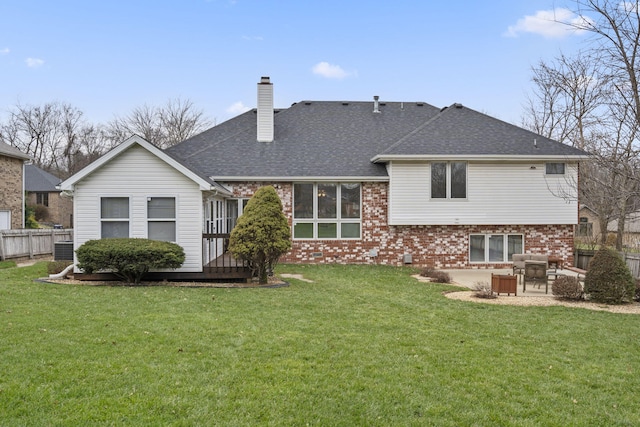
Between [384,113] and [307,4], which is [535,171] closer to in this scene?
[384,113]

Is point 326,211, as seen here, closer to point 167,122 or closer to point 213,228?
point 213,228

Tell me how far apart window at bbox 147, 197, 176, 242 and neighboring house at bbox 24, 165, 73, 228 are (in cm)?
3158

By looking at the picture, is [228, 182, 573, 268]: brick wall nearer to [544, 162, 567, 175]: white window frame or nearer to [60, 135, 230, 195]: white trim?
[544, 162, 567, 175]: white window frame

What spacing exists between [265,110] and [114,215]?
27.2ft

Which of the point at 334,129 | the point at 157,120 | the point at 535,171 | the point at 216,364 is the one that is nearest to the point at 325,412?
the point at 216,364

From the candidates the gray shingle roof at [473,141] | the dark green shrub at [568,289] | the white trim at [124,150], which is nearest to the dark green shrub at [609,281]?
the dark green shrub at [568,289]

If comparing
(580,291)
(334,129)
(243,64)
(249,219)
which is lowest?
(580,291)

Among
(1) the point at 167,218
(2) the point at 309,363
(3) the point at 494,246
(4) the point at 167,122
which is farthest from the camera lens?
(4) the point at 167,122

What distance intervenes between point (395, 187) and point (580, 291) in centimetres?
720

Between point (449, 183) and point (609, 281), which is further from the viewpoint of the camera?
point (449, 183)

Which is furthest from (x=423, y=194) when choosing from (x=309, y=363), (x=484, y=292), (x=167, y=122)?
(x=167, y=122)

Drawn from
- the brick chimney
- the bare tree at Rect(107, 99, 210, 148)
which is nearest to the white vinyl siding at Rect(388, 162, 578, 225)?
the brick chimney

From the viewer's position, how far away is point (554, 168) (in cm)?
1691

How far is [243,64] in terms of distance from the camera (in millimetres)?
24781
